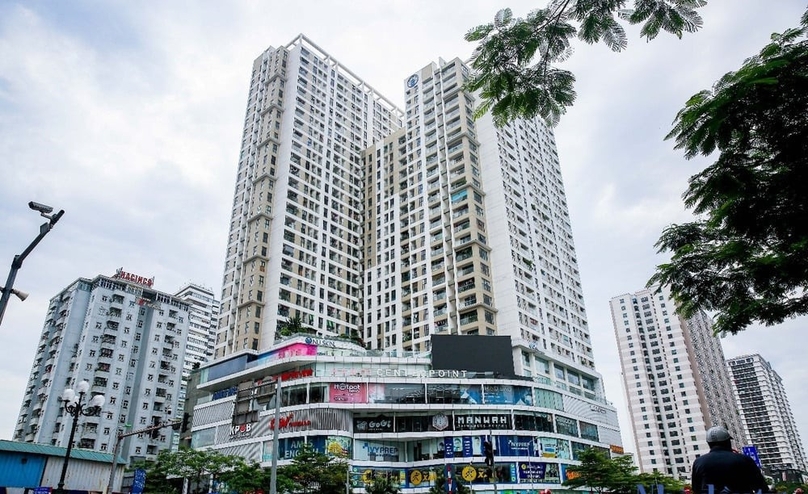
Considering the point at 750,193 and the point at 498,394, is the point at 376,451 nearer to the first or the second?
the point at 498,394

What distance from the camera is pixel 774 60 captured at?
6.02 metres

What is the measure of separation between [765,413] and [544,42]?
8232 inches

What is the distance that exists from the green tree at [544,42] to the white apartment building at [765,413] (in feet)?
636

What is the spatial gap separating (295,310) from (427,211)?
2553 centimetres

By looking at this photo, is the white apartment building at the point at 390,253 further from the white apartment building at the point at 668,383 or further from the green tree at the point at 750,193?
the green tree at the point at 750,193

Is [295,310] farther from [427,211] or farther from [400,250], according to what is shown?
[427,211]

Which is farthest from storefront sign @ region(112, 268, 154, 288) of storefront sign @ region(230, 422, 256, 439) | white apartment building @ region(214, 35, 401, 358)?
storefront sign @ region(230, 422, 256, 439)

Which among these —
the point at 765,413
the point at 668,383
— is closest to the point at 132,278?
the point at 668,383

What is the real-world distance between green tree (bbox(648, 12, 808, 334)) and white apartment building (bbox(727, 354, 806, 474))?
18889cm

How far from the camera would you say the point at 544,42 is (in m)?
6.45

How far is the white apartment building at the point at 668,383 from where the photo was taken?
4884 inches

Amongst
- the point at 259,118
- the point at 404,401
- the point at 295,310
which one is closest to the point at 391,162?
the point at 259,118

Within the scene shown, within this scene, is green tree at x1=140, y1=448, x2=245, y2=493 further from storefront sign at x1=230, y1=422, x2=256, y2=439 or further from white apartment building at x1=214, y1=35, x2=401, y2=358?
white apartment building at x1=214, y1=35, x2=401, y2=358

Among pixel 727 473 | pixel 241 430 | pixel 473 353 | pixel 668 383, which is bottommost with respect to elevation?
pixel 727 473
